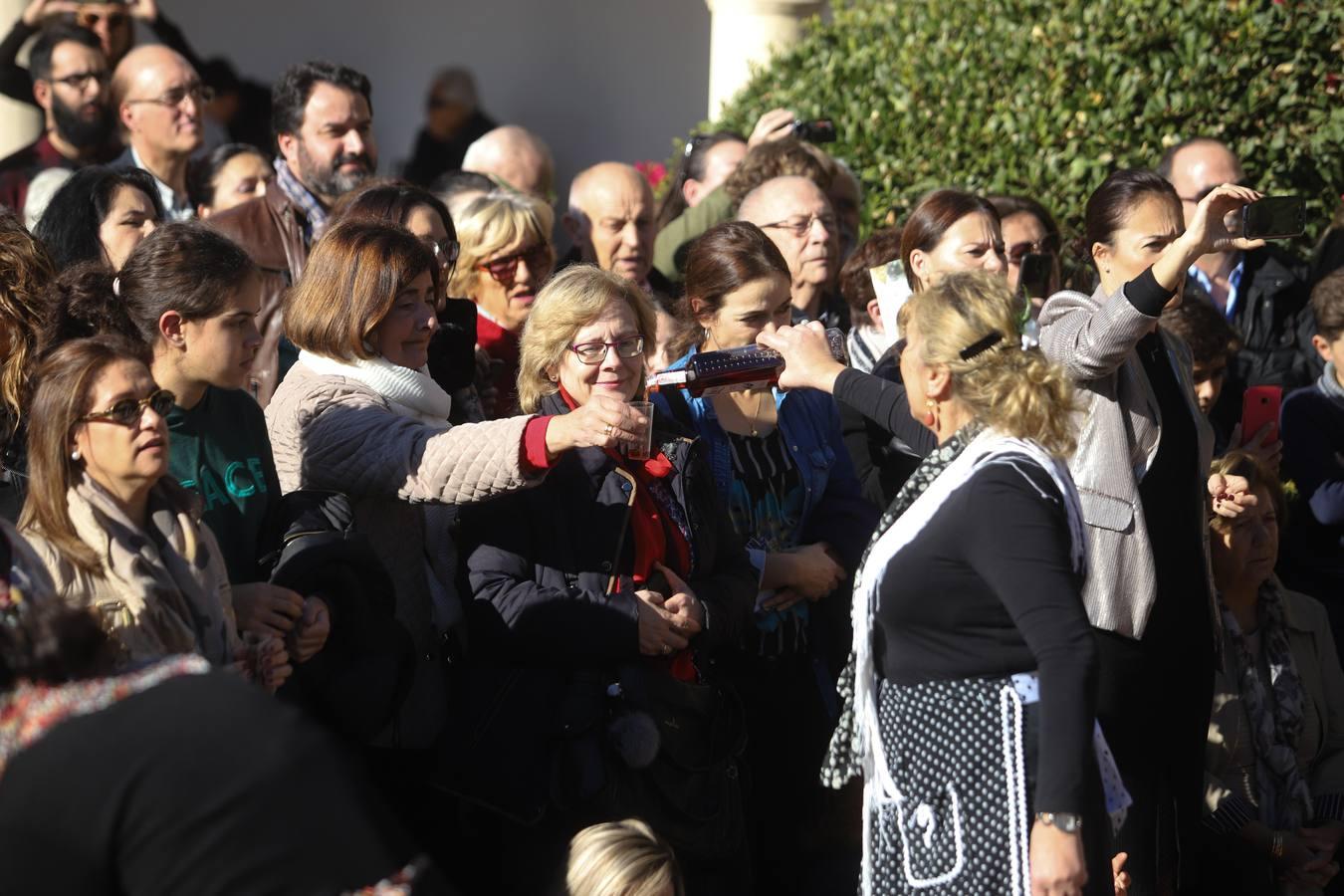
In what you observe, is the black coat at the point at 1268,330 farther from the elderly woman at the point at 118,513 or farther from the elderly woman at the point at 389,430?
the elderly woman at the point at 118,513

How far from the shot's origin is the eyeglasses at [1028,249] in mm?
5545

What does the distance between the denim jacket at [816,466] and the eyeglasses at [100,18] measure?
423cm

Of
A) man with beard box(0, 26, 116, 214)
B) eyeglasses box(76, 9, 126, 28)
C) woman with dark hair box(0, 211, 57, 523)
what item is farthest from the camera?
eyeglasses box(76, 9, 126, 28)

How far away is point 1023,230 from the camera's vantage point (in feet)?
18.4

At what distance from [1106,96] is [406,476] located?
166 inches

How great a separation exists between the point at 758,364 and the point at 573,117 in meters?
6.68

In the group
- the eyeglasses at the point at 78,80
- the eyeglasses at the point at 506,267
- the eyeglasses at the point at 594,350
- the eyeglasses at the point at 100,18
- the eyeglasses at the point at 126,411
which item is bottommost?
the eyeglasses at the point at 126,411

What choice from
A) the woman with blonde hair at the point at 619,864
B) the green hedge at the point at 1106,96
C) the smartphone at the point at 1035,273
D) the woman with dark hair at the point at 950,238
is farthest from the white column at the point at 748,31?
the woman with blonde hair at the point at 619,864

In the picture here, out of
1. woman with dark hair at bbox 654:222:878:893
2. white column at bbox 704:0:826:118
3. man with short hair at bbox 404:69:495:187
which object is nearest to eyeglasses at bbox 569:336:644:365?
woman with dark hair at bbox 654:222:878:893

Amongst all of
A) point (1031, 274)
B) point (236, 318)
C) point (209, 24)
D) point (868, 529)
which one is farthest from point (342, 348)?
point (209, 24)

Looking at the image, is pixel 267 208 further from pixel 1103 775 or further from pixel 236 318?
pixel 1103 775

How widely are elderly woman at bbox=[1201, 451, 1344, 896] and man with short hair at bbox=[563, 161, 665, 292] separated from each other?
1.96 metres

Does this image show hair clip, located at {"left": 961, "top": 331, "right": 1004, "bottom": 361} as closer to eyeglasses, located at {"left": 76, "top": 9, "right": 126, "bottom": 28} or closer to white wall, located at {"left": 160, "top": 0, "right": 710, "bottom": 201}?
eyeglasses, located at {"left": 76, "top": 9, "right": 126, "bottom": 28}

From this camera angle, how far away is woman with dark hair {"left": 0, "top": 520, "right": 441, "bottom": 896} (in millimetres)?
1813
